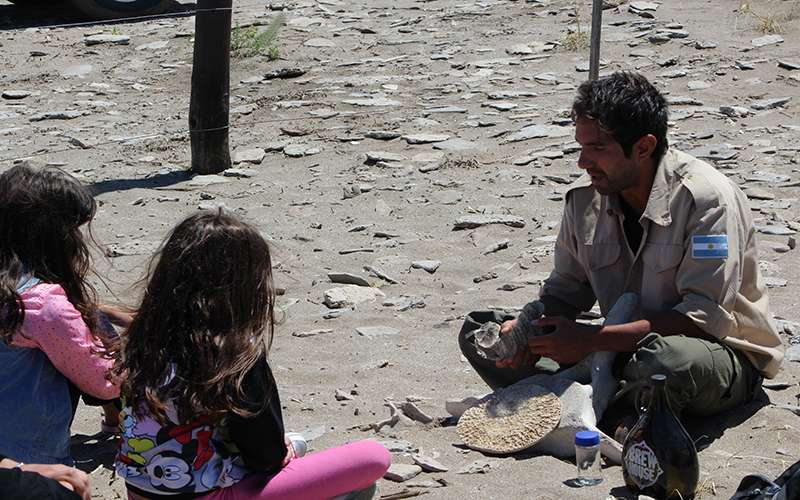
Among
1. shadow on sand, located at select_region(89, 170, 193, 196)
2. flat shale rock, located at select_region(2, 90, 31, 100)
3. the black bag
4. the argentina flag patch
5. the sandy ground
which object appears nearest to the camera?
the black bag

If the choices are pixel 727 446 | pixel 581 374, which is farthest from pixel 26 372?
pixel 727 446

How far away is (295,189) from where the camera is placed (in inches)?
315

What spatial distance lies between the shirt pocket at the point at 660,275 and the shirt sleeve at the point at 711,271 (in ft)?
0.18

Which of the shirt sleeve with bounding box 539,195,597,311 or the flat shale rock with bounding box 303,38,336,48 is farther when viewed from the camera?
the flat shale rock with bounding box 303,38,336,48

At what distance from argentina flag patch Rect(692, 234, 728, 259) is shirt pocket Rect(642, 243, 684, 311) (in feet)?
0.28

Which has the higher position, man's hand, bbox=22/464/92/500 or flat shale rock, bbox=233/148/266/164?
man's hand, bbox=22/464/92/500

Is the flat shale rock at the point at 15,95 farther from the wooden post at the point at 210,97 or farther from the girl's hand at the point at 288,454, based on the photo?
the girl's hand at the point at 288,454

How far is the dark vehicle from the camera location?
42.5 ft

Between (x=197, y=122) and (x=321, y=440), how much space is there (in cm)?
453

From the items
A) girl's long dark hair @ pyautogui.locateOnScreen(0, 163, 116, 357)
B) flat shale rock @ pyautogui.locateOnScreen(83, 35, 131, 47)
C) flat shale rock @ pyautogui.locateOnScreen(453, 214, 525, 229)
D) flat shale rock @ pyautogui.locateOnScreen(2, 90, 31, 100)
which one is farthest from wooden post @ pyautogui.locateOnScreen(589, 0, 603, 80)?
flat shale rock @ pyautogui.locateOnScreen(83, 35, 131, 47)

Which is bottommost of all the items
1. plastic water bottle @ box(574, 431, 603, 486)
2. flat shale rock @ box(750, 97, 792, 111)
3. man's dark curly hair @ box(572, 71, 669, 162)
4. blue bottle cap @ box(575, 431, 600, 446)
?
flat shale rock @ box(750, 97, 792, 111)

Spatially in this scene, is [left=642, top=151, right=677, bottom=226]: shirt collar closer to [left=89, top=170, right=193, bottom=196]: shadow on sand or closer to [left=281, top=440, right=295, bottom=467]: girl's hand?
[left=281, top=440, right=295, bottom=467]: girl's hand

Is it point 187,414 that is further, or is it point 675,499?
point 675,499

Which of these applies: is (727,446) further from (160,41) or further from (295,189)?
(160,41)
